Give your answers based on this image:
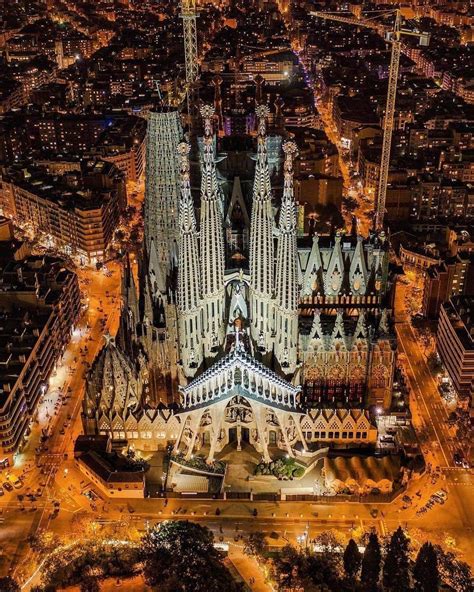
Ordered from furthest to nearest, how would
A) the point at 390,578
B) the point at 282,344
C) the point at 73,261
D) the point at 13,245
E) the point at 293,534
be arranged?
the point at 73,261
the point at 13,245
the point at 282,344
the point at 293,534
the point at 390,578

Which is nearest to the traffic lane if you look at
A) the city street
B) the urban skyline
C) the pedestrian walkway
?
the urban skyline

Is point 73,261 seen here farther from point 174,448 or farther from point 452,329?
point 452,329

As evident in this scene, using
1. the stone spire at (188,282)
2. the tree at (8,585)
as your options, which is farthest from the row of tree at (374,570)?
the stone spire at (188,282)

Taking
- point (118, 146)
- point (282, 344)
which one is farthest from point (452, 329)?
point (118, 146)

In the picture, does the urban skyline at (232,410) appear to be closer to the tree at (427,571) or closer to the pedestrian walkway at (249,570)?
the pedestrian walkway at (249,570)

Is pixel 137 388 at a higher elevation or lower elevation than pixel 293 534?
higher

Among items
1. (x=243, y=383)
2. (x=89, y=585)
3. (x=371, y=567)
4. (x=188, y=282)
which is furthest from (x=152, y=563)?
(x=188, y=282)

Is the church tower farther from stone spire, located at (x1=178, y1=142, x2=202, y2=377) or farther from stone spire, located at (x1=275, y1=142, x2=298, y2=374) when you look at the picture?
stone spire, located at (x1=275, y1=142, x2=298, y2=374)
